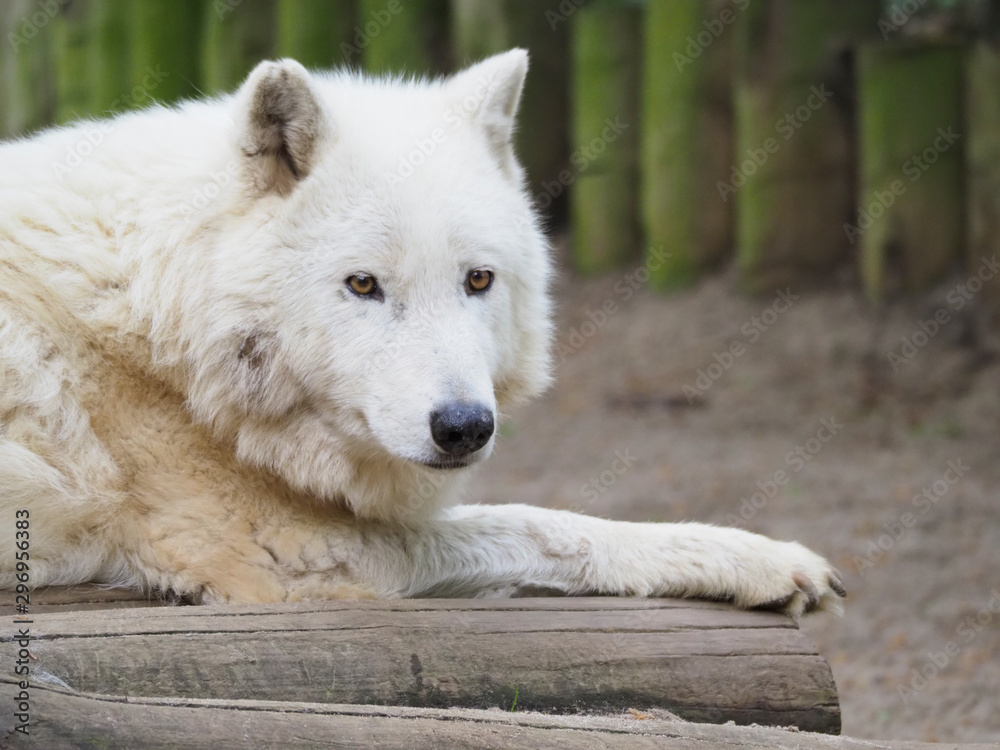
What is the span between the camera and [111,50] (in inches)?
548

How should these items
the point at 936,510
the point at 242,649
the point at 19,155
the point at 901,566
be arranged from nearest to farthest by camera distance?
the point at 242,649 → the point at 19,155 → the point at 901,566 → the point at 936,510

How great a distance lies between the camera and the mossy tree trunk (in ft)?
32.9

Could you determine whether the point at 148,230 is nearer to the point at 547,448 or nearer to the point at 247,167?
the point at 247,167

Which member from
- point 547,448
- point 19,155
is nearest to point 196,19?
point 547,448

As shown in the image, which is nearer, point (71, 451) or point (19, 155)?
point (71, 451)

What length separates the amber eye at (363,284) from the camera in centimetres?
334

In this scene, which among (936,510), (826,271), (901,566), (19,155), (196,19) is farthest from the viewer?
(196,19)

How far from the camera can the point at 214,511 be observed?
3.44 metres

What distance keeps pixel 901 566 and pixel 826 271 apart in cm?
293
